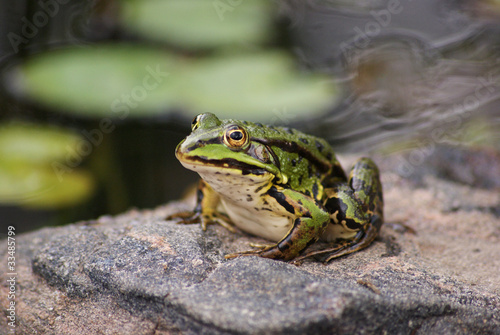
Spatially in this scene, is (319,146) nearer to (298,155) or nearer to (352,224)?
(298,155)

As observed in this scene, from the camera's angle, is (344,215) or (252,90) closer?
(344,215)

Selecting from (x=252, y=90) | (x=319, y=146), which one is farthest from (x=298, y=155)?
(x=252, y=90)

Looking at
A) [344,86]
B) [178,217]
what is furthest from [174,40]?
[178,217]

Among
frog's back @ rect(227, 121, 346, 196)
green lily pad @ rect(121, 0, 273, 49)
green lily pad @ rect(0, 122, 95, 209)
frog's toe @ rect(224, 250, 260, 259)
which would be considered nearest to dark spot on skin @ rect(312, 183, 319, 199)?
frog's back @ rect(227, 121, 346, 196)

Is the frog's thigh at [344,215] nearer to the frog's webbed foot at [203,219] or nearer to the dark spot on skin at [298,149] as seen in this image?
the dark spot on skin at [298,149]

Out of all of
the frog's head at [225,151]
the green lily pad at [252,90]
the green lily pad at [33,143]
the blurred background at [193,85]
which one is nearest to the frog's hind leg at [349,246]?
the frog's head at [225,151]

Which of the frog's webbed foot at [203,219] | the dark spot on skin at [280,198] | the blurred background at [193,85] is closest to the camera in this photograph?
the dark spot on skin at [280,198]
